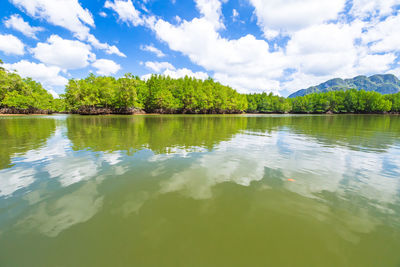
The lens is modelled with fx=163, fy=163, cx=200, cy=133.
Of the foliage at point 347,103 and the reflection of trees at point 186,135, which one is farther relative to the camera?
the foliage at point 347,103

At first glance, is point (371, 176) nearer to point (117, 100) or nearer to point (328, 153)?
point (328, 153)

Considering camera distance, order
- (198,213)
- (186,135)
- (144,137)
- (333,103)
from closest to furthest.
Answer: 1. (198,213)
2. (144,137)
3. (186,135)
4. (333,103)

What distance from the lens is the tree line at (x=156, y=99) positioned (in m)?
63.4

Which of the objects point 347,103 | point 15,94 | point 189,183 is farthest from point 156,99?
point 347,103

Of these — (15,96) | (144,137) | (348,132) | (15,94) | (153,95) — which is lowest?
(144,137)

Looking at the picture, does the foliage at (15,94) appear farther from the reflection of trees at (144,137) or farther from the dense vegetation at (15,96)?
the reflection of trees at (144,137)

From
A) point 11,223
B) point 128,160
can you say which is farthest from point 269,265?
point 128,160

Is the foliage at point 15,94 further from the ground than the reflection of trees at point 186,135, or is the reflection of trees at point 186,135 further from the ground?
the foliage at point 15,94

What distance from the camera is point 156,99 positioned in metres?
79.6

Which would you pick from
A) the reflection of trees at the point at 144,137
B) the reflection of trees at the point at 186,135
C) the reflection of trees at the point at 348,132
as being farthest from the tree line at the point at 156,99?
the reflection of trees at the point at 348,132

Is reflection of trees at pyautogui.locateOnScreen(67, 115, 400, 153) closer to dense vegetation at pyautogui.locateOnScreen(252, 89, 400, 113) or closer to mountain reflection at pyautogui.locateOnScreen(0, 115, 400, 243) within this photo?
mountain reflection at pyautogui.locateOnScreen(0, 115, 400, 243)

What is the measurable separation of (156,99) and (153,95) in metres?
2.77

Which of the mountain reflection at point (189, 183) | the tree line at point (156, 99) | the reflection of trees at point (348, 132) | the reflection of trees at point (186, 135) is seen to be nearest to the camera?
the mountain reflection at point (189, 183)

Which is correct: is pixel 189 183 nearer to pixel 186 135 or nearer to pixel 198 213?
pixel 198 213
